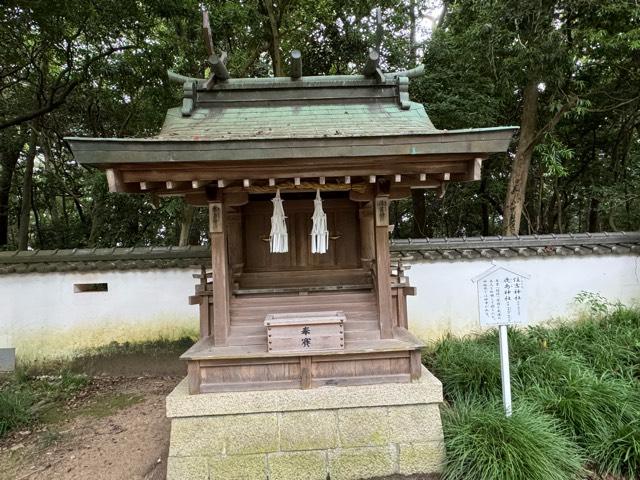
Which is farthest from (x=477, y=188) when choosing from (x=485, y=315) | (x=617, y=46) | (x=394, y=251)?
(x=485, y=315)

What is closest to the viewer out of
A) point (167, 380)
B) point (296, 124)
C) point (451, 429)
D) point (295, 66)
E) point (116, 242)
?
point (451, 429)

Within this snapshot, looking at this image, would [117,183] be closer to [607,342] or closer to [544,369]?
[544,369]

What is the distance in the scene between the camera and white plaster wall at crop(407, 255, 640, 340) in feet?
22.3

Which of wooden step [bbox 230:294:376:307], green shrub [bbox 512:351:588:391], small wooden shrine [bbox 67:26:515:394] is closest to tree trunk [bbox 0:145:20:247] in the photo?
small wooden shrine [bbox 67:26:515:394]

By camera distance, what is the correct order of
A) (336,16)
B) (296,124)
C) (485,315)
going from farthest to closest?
(336,16) → (296,124) → (485,315)

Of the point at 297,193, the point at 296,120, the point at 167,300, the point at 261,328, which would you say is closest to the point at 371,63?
the point at 296,120

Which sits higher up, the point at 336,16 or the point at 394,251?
the point at 336,16

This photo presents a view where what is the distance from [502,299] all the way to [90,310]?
22.0ft

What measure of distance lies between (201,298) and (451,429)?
3.16 m

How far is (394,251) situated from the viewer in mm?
6809

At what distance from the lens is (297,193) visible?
485 cm

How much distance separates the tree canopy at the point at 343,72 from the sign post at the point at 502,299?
2.68 meters

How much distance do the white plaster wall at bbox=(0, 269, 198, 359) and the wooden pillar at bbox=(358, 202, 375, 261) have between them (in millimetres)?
3552

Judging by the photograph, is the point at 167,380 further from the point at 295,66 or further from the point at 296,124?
the point at 295,66
